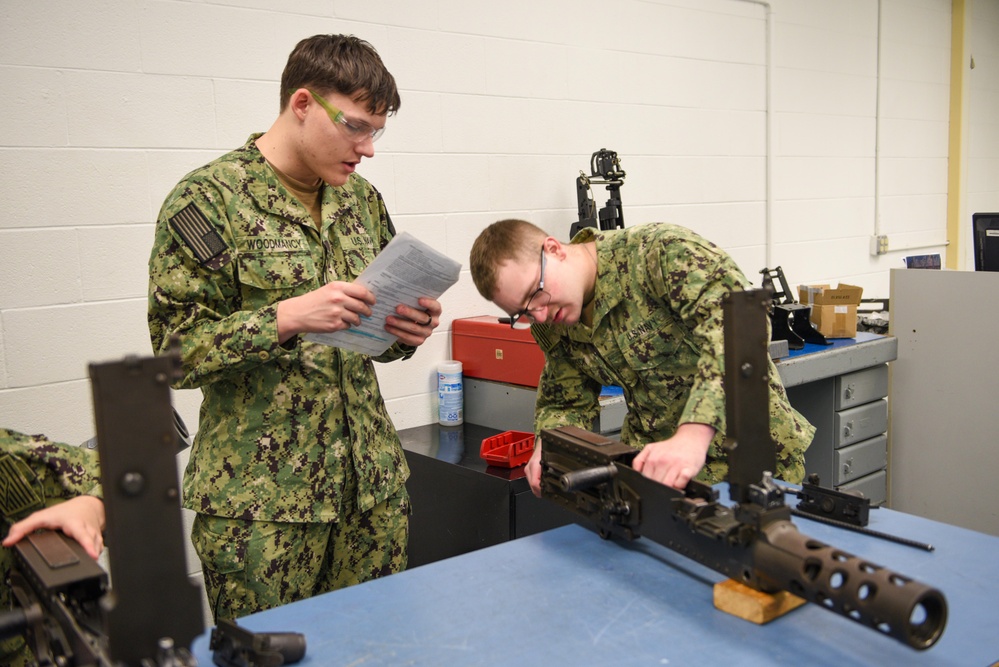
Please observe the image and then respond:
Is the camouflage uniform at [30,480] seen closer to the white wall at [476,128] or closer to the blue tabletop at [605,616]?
the blue tabletop at [605,616]

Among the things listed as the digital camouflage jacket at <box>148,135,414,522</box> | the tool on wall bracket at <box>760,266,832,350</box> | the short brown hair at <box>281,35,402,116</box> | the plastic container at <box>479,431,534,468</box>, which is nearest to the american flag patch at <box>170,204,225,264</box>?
the digital camouflage jacket at <box>148,135,414,522</box>

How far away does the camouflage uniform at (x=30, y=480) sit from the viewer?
127 cm

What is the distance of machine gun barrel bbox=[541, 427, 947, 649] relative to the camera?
101 centimetres

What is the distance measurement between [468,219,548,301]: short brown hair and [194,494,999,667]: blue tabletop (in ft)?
1.66

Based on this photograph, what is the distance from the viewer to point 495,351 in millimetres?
2783

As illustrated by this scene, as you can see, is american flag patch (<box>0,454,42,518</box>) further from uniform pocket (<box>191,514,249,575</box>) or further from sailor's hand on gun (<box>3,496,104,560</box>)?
uniform pocket (<box>191,514,249,575</box>)

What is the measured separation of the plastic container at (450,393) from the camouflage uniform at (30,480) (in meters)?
1.56

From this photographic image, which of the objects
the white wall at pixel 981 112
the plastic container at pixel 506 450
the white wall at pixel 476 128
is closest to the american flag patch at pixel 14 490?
the white wall at pixel 476 128

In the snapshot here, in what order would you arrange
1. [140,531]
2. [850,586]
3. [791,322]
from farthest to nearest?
[791,322], [850,586], [140,531]

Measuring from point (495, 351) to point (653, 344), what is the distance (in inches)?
44.2

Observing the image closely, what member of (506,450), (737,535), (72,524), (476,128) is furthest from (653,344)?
(476,128)

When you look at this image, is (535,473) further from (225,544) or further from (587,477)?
(225,544)

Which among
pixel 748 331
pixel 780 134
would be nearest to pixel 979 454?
pixel 780 134

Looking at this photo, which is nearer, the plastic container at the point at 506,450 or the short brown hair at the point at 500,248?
the short brown hair at the point at 500,248
